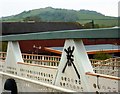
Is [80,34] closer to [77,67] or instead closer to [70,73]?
[77,67]

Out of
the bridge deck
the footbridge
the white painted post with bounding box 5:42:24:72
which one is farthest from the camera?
the white painted post with bounding box 5:42:24:72

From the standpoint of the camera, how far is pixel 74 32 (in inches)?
138

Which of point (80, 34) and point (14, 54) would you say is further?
point (14, 54)

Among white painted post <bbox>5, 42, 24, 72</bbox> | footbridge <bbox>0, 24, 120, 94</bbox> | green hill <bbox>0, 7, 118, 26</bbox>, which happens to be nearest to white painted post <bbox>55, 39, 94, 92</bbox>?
footbridge <bbox>0, 24, 120, 94</bbox>

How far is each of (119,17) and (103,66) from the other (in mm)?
2396

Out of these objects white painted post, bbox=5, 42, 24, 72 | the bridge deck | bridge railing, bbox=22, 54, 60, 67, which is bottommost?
bridge railing, bbox=22, 54, 60, 67

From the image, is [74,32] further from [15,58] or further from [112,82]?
[15,58]

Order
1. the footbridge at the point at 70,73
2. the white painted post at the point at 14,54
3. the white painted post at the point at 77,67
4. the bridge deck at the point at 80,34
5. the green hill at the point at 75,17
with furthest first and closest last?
the green hill at the point at 75,17, the white painted post at the point at 14,54, the white painted post at the point at 77,67, the footbridge at the point at 70,73, the bridge deck at the point at 80,34

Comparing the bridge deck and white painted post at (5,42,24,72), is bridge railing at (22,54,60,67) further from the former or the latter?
the bridge deck

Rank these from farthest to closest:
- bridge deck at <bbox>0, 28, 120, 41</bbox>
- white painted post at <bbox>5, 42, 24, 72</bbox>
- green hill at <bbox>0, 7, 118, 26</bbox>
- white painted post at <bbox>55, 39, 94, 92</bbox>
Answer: green hill at <bbox>0, 7, 118, 26</bbox>
white painted post at <bbox>5, 42, 24, 72</bbox>
white painted post at <bbox>55, 39, 94, 92</bbox>
bridge deck at <bbox>0, 28, 120, 41</bbox>

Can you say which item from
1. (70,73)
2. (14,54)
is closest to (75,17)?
(14,54)

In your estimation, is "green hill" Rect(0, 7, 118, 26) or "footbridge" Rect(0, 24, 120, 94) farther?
"green hill" Rect(0, 7, 118, 26)

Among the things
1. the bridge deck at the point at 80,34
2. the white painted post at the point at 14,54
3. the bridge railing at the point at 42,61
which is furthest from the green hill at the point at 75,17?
the white painted post at the point at 14,54

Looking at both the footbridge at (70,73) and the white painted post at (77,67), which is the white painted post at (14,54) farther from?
the white painted post at (77,67)
